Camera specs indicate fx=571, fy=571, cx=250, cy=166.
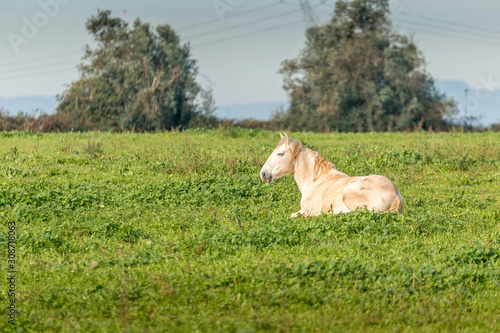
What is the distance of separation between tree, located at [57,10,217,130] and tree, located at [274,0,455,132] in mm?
9138

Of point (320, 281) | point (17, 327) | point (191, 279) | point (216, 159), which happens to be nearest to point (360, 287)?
point (320, 281)

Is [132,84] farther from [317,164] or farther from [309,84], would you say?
[317,164]

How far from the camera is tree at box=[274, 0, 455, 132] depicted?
4431 cm

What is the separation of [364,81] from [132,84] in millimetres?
18334

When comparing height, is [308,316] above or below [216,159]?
below

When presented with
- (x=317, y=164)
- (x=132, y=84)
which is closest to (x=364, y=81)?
(x=132, y=84)

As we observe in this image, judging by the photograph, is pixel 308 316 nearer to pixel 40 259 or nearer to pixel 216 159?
pixel 40 259

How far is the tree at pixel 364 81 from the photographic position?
145 feet

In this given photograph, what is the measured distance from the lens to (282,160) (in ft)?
39.8

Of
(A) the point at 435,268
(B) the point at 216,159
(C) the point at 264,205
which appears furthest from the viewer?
(B) the point at 216,159

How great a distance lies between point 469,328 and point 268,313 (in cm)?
241

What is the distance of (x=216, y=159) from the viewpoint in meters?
19.0

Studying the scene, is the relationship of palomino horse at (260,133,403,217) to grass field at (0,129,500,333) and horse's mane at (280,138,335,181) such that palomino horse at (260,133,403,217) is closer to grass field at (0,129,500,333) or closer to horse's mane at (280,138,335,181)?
horse's mane at (280,138,335,181)

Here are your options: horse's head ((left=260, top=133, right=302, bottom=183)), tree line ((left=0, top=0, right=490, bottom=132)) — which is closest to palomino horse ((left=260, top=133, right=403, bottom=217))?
horse's head ((left=260, top=133, right=302, bottom=183))
